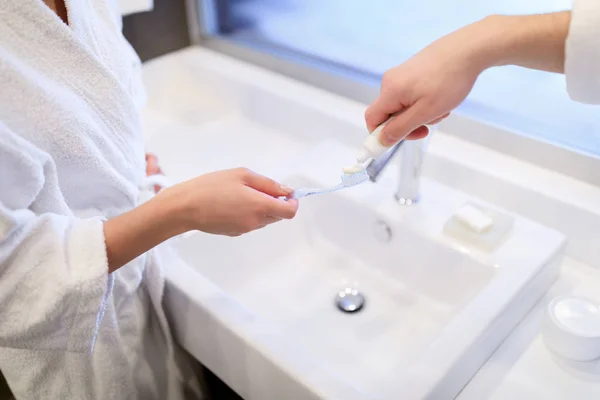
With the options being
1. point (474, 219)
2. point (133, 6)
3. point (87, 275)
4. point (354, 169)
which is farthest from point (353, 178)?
point (133, 6)

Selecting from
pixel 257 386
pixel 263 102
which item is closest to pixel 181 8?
pixel 263 102

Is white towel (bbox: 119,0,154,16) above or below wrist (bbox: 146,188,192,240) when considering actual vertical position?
above

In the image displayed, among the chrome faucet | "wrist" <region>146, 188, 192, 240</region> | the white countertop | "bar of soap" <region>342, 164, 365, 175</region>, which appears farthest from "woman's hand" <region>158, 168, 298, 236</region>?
the white countertop

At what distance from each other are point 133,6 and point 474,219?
2.93 ft

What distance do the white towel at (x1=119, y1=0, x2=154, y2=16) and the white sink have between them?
56cm

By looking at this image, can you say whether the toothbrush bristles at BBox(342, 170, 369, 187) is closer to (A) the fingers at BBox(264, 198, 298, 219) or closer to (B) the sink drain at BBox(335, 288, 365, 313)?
(A) the fingers at BBox(264, 198, 298, 219)

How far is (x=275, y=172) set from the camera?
3.29ft

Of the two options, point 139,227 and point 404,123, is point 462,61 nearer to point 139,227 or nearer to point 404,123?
point 404,123

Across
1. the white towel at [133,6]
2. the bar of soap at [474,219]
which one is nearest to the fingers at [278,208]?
the bar of soap at [474,219]

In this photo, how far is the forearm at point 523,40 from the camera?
527 mm

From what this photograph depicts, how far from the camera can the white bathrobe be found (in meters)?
0.55

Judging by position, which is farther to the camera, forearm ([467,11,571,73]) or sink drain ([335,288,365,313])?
sink drain ([335,288,365,313])

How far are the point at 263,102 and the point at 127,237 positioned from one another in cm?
70

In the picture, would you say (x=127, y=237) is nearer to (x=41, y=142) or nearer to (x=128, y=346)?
(x=41, y=142)
